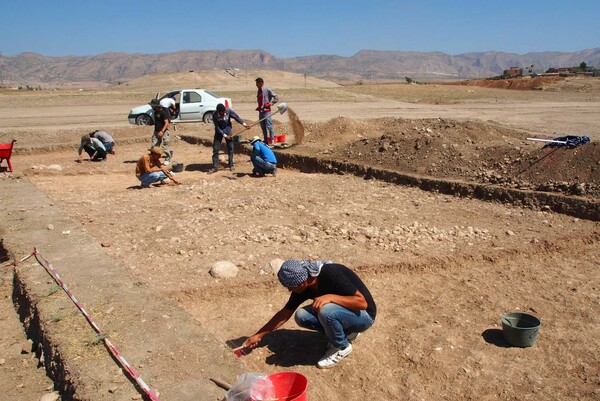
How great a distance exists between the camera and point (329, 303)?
3605 mm

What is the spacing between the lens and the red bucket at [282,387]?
2.80 m

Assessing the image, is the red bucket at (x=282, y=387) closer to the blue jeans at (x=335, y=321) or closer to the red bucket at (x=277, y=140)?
the blue jeans at (x=335, y=321)

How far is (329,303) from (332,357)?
1.54 feet

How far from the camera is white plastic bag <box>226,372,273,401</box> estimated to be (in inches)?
108

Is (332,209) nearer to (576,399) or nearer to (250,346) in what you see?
(250,346)

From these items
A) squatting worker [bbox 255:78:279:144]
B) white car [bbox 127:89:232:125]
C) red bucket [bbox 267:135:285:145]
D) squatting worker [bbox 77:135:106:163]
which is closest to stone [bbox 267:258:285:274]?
squatting worker [bbox 255:78:279:144]

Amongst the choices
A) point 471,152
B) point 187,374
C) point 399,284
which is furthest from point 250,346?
point 471,152

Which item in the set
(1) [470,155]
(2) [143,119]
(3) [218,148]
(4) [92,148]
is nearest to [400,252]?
(1) [470,155]

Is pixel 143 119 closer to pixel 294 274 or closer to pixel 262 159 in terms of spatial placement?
pixel 262 159

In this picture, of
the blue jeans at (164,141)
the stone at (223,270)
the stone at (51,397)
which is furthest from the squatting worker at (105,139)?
the stone at (51,397)

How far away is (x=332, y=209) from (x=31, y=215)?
3.86 meters

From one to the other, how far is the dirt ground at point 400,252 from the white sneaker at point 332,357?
0.06 m

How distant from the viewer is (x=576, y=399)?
3.38 m

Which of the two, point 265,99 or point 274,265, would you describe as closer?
point 274,265
